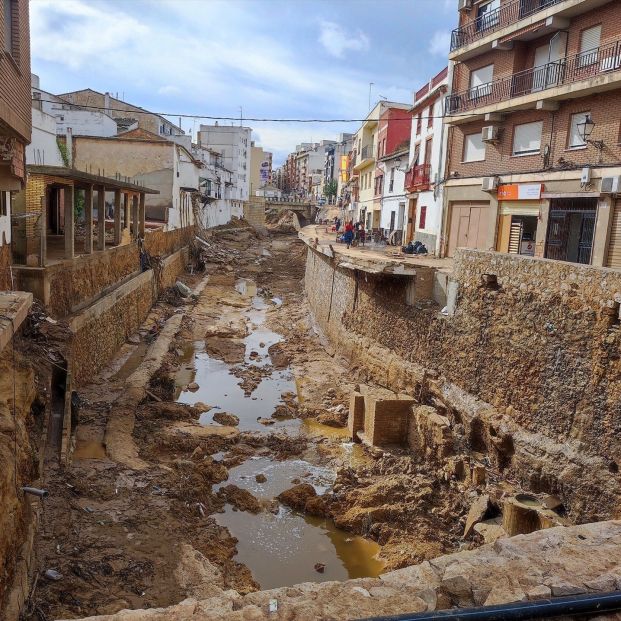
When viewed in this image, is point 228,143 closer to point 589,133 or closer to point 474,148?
point 474,148

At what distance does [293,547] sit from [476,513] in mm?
3131

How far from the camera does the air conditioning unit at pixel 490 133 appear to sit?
18406 millimetres

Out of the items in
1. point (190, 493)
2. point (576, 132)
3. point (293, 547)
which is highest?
point (576, 132)

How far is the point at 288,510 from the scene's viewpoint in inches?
392

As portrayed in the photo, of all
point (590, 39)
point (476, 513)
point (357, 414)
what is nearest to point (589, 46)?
point (590, 39)

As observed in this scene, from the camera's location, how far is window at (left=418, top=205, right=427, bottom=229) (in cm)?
2417

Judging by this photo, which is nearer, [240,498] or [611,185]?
[240,498]

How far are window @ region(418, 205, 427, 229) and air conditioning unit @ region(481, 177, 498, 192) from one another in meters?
5.30

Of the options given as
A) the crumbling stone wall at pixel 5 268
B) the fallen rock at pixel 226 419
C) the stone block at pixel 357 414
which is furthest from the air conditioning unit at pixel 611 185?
the crumbling stone wall at pixel 5 268

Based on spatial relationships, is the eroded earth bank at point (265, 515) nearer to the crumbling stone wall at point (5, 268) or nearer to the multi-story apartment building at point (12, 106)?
the crumbling stone wall at point (5, 268)

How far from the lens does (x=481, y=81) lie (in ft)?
64.7

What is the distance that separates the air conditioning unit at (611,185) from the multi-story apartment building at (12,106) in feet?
45.8

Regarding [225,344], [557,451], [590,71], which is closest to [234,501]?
[557,451]

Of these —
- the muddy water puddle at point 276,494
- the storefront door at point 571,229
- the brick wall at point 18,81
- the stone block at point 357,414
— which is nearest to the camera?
the muddy water puddle at point 276,494
